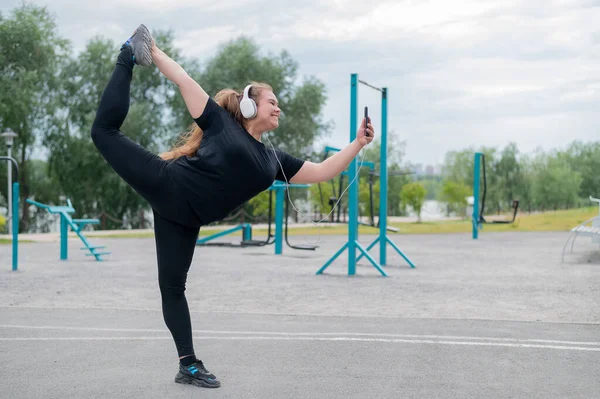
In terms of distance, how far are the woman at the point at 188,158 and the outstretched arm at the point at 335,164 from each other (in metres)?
0.31

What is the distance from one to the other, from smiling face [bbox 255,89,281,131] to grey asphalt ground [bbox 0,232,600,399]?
1431 millimetres

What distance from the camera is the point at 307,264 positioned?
12648mm

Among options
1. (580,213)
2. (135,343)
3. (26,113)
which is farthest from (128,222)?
(135,343)

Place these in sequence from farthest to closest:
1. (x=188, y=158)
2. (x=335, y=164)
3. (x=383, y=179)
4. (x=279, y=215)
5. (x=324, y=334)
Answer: (x=279, y=215) < (x=383, y=179) < (x=324, y=334) < (x=335, y=164) < (x=188, y=158)

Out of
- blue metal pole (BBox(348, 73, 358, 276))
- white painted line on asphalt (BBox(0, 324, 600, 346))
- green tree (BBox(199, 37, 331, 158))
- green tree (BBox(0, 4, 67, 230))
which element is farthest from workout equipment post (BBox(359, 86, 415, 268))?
green tree (BBox(199, 37, 331, 158))

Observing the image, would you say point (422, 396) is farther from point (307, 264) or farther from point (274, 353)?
point (307, 264)

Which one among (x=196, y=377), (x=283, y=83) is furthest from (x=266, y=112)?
(x=283, y=83)

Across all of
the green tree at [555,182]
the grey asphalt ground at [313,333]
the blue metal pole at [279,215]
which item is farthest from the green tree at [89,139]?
the green tree at [555,182]

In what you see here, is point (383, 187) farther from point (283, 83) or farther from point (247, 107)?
point (283, 83)

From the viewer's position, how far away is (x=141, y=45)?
369cm

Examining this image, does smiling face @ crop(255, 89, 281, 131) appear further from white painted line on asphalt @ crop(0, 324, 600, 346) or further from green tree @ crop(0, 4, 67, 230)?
green tree @ crop(0, 4, 67, 230)

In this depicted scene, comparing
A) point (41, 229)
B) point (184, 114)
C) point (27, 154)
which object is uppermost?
point (184, 114)

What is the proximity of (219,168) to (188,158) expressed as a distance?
21 cm

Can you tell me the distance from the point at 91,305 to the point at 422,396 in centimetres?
458
